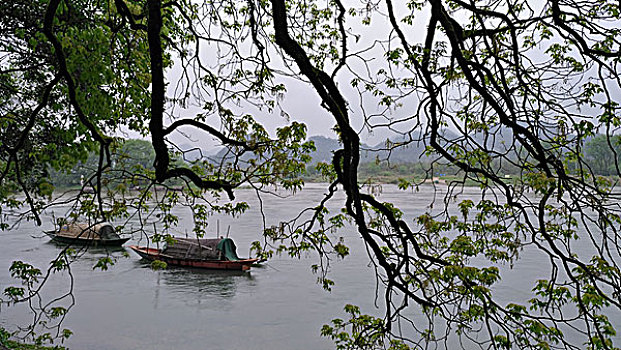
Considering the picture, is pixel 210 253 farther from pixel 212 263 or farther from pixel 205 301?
pixel 205 301

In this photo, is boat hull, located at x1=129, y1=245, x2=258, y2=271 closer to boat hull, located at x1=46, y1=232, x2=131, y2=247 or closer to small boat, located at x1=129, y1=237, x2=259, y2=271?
small boat, located at x1=129, y1=237, x2=259, y2=271

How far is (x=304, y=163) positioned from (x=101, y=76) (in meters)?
1.78

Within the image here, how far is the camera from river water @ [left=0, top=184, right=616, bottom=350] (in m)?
10.2

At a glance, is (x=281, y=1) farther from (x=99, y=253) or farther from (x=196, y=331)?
(x=99, y=253)

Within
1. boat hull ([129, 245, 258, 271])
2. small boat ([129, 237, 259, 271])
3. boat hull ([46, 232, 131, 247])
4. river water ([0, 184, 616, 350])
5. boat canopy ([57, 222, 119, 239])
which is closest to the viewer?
boat canopy ([57, 222, 119, 239])

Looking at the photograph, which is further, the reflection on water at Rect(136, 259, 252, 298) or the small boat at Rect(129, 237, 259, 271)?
the small boat at Rect(129, 237, 259, 271)

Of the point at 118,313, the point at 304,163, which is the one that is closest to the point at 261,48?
the point at 304,163

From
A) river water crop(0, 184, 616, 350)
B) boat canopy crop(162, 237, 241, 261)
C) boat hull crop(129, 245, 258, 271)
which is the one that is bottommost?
river water crop(0, 184, 616, 350)

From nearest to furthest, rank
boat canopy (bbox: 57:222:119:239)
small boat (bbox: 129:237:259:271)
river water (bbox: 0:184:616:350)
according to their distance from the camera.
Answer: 1. boat canopy (bbox: 57:222:119:239)
2. river water (bbox: 0:184:616:350)
3. small boat (bbox: 129:237:259:271)

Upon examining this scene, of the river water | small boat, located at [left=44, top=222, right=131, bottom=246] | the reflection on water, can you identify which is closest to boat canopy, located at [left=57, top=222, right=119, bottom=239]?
small boat, located at [left=44, top=222, right=131, bottom=246]

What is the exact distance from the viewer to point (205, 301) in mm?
12523

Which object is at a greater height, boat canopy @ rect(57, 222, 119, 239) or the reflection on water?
boat canopy @ rect(57, 222, 119, 239)

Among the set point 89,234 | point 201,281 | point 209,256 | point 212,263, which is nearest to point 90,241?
point 89,234

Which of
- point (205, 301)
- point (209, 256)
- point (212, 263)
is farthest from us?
point (209, 256)
